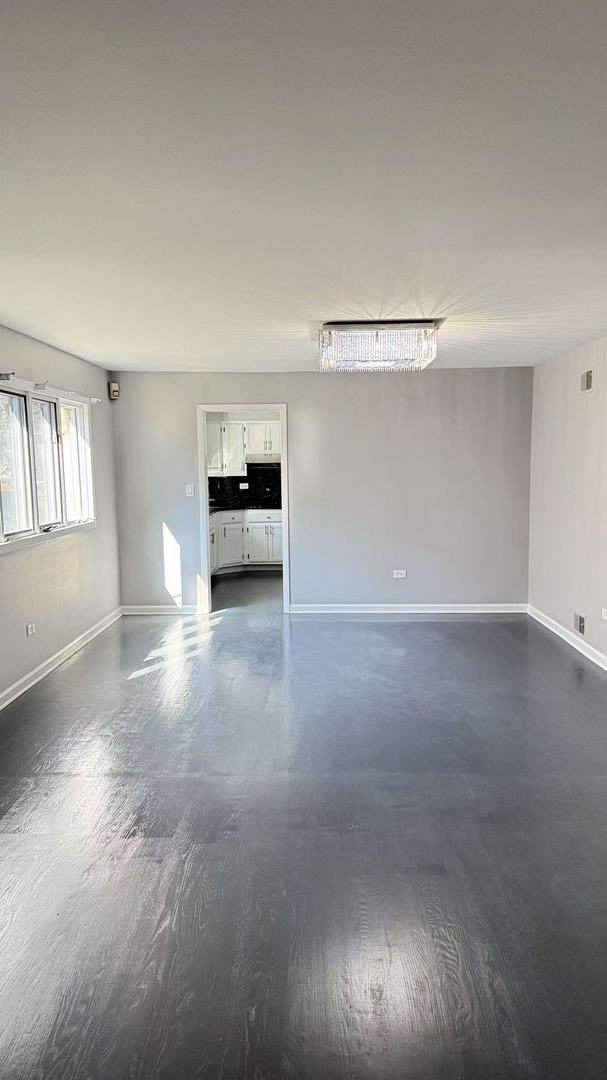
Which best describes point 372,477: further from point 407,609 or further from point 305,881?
point 305,881

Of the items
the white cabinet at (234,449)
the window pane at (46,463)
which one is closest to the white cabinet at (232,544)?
the white cabinet at (234,449)

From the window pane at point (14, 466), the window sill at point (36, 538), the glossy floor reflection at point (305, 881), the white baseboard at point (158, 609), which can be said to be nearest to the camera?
the glossy floor reflection at point (305, 881)

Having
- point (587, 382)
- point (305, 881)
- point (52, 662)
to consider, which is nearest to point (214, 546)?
point (52, 662)

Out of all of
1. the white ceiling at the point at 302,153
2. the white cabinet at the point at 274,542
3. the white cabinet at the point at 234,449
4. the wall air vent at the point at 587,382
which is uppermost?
the white ceiling at the point at 302,153

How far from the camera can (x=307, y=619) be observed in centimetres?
632

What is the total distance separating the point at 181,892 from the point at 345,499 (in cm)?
458

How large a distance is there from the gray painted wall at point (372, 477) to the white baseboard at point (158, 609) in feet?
0.82

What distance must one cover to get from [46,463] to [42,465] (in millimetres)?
74

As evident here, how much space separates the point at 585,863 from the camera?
241 centimetres

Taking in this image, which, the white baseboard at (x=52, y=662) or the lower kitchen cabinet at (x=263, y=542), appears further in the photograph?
the lower kitchen cabinet at (x=263, y=542)

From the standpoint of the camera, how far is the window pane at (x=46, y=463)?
4.80m

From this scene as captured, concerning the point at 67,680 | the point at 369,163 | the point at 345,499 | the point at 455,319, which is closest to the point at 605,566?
the point at 455,319

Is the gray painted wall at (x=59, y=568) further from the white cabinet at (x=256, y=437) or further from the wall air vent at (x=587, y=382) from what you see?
the wall air vent at (x=587, y=382)

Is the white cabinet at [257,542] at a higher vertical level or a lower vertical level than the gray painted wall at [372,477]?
lower
